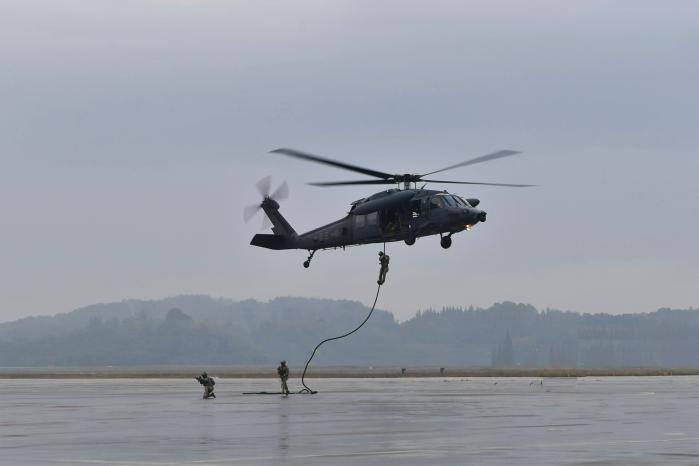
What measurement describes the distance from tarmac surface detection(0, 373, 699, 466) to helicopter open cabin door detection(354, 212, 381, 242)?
9726 mm

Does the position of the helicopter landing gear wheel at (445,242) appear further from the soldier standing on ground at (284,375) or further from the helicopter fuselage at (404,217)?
the soldier standing on ground at (284,375)

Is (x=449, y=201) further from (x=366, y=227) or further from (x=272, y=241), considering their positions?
(x=272, y=241)

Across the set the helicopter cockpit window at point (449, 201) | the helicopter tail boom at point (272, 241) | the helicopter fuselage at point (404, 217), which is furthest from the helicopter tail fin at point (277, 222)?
the helicopter cockpit window at point (449, 201)

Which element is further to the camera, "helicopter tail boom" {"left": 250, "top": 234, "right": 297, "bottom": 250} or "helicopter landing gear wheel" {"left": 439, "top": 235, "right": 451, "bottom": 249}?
"helicopter tail boom" {"left": 250, "top": 234, "right": 297, "bottom": 250}

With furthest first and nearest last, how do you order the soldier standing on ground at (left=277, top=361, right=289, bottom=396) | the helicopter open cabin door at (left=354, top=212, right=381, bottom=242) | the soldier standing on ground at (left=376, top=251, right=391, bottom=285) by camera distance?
1. the soldier standing on ground at (left=277, top=361, right=289, bottom=396)
2. the helicopter open cabin door at (left=354, top=212, right=381, bottom=242)
3. the soldier standing on ground at (left=376, top=251, right=391, bottom=285)

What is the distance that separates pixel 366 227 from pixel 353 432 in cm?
2928

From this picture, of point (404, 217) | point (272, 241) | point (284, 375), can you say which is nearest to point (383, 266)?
point (404, 217)

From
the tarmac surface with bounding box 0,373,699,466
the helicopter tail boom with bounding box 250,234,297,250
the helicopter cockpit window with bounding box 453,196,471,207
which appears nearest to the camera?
the tarmac surface with bounding box 0,373,699,466

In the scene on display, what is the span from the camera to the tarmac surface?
97.7ft

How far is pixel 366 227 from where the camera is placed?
6688cm

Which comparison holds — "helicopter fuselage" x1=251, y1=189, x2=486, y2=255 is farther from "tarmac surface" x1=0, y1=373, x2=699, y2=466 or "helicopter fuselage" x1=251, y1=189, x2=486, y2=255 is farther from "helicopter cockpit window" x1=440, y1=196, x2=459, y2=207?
"tarmac surface" x1=0, y1=373, x2=699, y2=466

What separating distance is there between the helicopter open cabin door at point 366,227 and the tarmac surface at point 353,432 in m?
9.73

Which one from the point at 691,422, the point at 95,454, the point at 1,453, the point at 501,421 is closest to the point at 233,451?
the point at 95,454

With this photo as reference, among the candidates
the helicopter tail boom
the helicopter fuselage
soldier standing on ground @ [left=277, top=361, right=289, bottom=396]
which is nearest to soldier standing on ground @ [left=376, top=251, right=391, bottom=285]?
the helicopter fuselage
